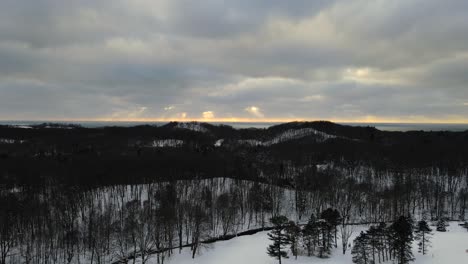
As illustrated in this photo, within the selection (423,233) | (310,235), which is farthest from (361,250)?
(423,233)

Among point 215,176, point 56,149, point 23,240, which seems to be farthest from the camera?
point 56,149

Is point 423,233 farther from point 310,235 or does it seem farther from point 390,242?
point 310,235

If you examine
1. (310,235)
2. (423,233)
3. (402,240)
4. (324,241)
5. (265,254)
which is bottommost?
(265,254)

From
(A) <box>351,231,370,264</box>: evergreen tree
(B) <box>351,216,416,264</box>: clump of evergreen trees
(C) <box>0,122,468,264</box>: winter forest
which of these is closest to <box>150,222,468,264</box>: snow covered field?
(C) <box>0,122,468,264</box>: winter forest

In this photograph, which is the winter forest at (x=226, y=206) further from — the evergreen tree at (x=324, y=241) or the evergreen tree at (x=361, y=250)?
the evergreen tree at (x=324, y=241)

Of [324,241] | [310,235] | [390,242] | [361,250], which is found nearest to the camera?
[361,250]

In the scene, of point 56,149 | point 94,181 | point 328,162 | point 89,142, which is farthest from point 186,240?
point 89,142

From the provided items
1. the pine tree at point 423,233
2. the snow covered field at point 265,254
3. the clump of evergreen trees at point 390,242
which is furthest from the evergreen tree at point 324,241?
the pine tree at point 423,233

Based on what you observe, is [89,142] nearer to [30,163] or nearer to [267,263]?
[30,163]
